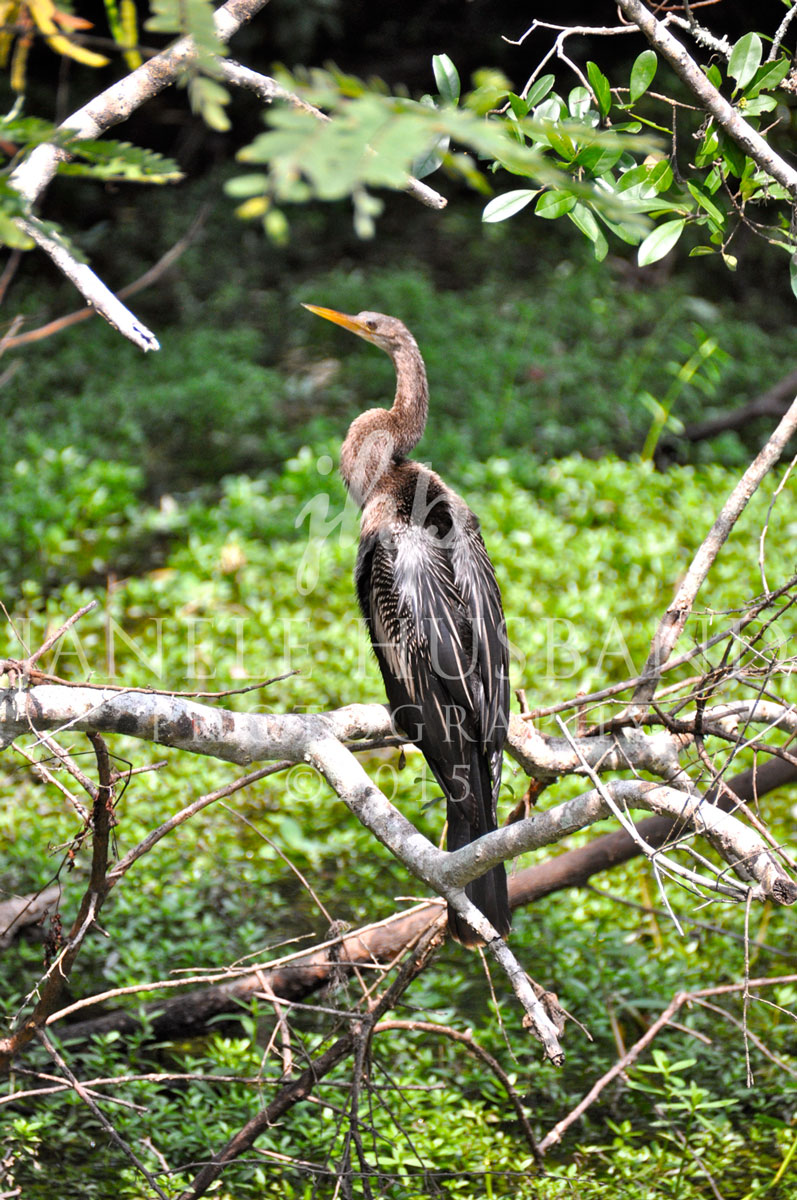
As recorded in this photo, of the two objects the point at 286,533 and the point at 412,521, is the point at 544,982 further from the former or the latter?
the point at 286,533

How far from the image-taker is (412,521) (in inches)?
105

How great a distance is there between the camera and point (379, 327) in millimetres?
3213

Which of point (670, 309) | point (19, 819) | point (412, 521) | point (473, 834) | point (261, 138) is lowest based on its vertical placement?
point (670, 309)

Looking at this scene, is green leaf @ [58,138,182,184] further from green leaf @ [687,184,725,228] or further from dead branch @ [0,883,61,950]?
dead branch @ [0,883,61,950]

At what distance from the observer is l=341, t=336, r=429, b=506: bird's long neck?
292 cm

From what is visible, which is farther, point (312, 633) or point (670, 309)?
point (670, 309)

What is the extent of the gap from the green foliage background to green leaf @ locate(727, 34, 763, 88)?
0.87 metres

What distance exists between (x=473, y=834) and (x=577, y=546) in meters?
2.58

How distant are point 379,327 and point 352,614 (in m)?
1.50

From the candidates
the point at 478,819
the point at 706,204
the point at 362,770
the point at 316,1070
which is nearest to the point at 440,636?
the point at 478,819

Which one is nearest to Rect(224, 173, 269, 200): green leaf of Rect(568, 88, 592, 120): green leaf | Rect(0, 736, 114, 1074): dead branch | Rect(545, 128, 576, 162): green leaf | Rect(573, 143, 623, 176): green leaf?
Rect(545, 128, 576, 162): green leaf

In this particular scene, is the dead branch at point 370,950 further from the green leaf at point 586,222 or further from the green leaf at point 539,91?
the green leaf at point 539,91

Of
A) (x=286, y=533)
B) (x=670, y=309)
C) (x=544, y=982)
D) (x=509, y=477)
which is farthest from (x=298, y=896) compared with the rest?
(x=670, y=309)

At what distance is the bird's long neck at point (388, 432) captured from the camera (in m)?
2.92
